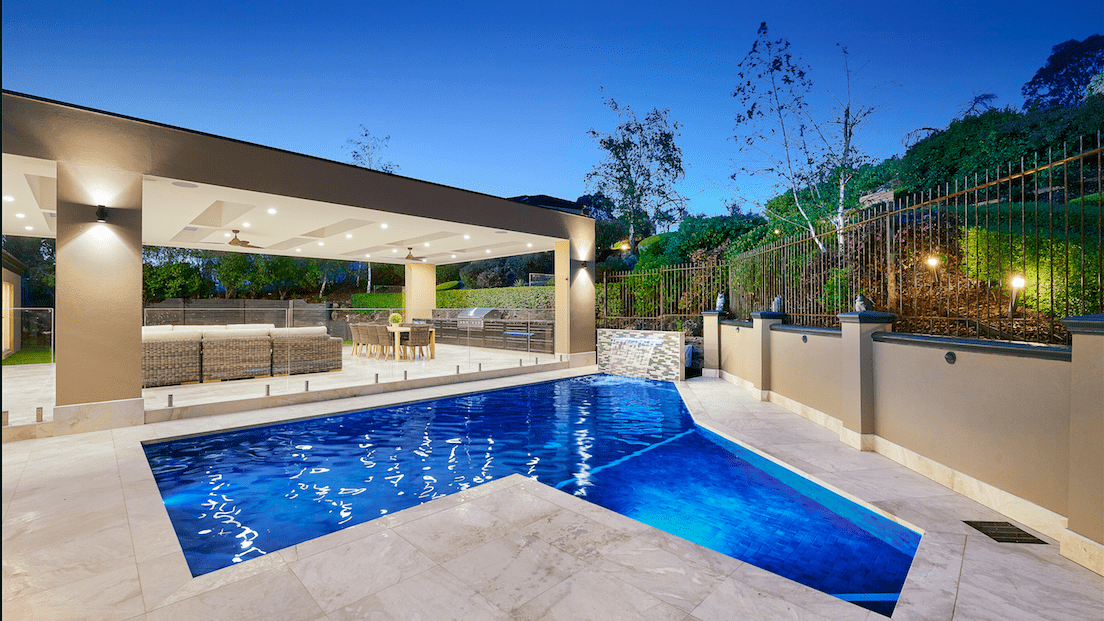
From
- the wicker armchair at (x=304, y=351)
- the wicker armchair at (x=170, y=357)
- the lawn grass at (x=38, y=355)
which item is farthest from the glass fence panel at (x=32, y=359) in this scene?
the wicker armchair at (x=304, y=351)

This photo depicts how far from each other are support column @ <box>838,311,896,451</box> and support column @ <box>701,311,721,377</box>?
14.5 ft

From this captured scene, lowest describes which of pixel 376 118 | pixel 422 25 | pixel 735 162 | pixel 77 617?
pixel 77 617

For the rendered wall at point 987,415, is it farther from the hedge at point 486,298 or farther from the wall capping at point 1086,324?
the hedge at point 486,298

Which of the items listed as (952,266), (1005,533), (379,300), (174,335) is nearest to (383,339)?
(174,335)

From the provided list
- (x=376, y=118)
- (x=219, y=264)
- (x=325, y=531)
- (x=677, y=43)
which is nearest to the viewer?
(x=325, y=531)

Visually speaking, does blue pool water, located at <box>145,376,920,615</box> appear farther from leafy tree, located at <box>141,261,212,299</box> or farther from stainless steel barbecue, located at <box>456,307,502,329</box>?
leafy tree, located at <box>141,261,212,299</box>

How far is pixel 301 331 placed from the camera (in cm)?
891

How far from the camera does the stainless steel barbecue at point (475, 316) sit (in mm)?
13653

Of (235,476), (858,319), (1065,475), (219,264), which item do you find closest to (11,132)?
(235,476)

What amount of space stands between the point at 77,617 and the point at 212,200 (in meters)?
6.41

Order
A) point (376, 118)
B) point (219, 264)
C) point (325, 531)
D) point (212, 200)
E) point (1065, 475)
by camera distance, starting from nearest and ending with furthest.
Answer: point (1065, 475) → point (325, 531) → point (212, 200) → point (219, 264) → point (376, 118)

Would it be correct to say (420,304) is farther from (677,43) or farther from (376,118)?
(677,43)

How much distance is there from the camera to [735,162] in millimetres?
11328

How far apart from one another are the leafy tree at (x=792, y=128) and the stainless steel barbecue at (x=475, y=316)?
767cm
